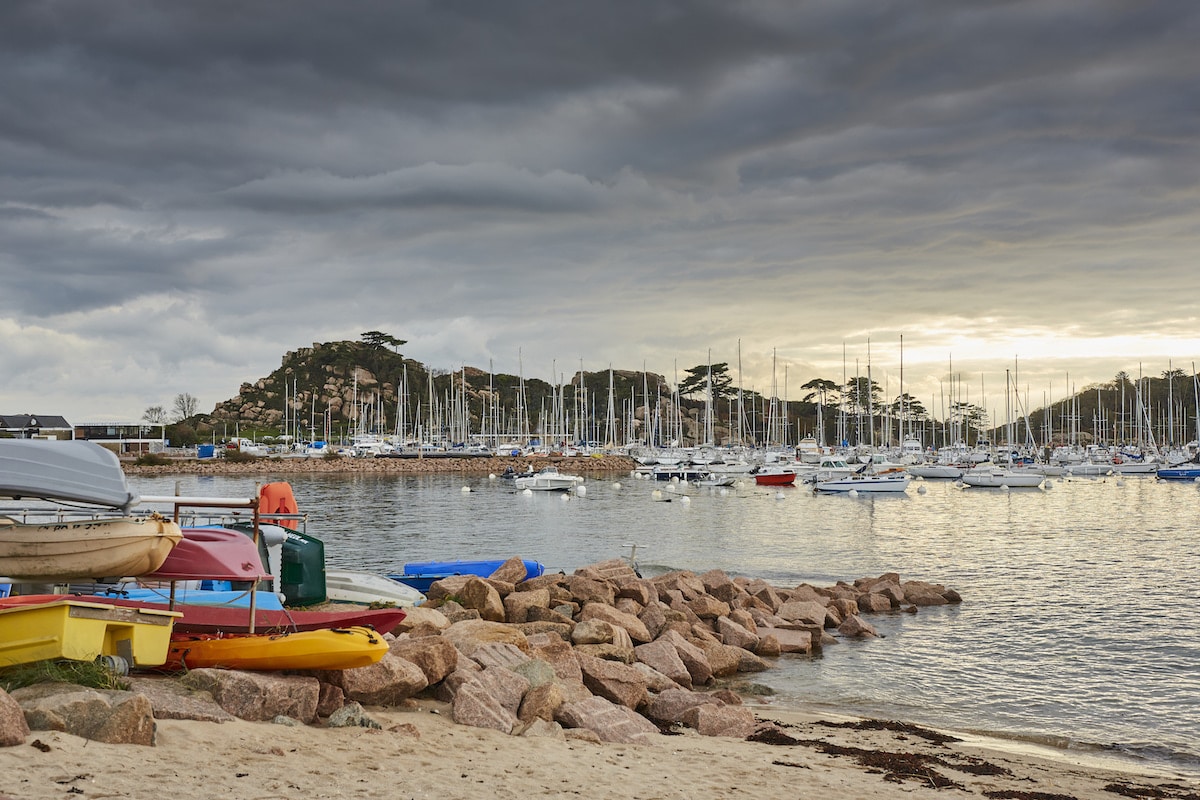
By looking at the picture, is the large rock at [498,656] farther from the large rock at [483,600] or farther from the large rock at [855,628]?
the large rock at [855,628]

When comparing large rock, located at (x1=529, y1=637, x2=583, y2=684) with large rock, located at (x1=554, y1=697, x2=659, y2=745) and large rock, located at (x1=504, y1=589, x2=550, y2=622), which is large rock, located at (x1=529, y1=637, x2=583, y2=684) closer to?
large rock, located at (x1=554, y1=697, x2=659, y2=745)

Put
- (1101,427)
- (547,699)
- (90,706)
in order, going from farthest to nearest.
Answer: (1101,427), (547,699), (90,706)

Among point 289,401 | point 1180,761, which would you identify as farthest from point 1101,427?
point 1180,761

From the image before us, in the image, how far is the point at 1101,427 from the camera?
182m

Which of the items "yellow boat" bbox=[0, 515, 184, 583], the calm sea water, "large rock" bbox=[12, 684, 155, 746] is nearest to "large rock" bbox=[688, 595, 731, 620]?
the calm sea water

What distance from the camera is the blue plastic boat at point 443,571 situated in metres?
25.9

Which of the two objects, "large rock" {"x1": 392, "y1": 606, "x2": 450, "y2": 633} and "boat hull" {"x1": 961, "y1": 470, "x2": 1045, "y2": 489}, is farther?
"boat hull" {"x1": 961, "y1": 470, "x2": 1045, "y2": 489}

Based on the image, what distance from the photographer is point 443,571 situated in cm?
2648

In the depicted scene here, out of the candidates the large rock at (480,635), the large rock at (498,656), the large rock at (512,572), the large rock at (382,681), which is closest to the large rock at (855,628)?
the large rock at (512,572)

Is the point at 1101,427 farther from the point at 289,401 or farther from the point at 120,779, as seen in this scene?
the point at 120,779

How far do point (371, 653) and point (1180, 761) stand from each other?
37.6 ft

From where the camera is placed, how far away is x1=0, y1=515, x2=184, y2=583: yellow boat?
37.9ft

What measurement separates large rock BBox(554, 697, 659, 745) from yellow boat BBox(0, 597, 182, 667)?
5089mm

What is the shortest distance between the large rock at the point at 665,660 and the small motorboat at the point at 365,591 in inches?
234
